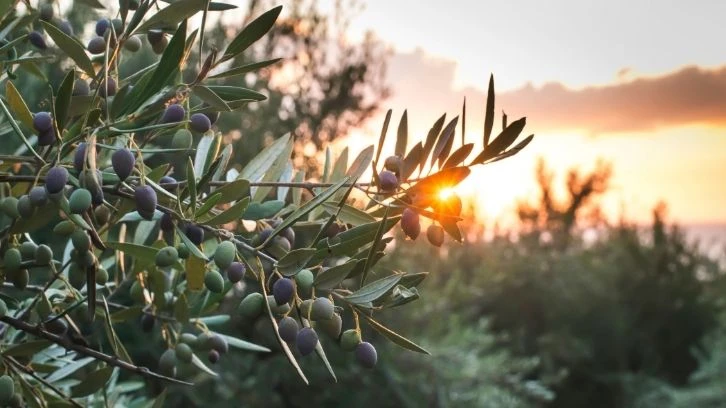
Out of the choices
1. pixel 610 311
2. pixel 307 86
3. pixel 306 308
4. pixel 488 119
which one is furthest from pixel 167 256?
pixel 610 311

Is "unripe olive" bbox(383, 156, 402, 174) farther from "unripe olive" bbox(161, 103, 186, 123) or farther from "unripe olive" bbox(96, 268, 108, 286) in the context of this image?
"unripe olive" bbox(96, 268, 108, 286)

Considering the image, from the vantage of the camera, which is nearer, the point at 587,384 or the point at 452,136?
the point at 452,136

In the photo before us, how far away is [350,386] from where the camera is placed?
5730 millimetres

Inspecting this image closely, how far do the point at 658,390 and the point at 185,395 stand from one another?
700 centimetres

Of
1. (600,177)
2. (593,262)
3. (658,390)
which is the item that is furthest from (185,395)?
(600,177)

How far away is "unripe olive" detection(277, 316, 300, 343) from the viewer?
521 millimetres

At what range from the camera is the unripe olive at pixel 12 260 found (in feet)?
2.05

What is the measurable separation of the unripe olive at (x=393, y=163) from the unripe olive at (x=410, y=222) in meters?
0.03

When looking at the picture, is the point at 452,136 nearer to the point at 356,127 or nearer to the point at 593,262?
the point at 356,127

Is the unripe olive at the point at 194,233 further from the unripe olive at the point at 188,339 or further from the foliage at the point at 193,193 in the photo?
the unripe olive at the point at 188,339

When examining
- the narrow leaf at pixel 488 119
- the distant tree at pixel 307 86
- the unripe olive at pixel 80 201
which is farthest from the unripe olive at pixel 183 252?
the distant tree at pixel 307 86

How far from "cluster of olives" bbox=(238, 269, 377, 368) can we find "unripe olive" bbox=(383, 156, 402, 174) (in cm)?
9

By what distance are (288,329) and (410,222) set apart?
10cm

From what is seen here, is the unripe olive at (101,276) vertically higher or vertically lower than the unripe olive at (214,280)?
lower
